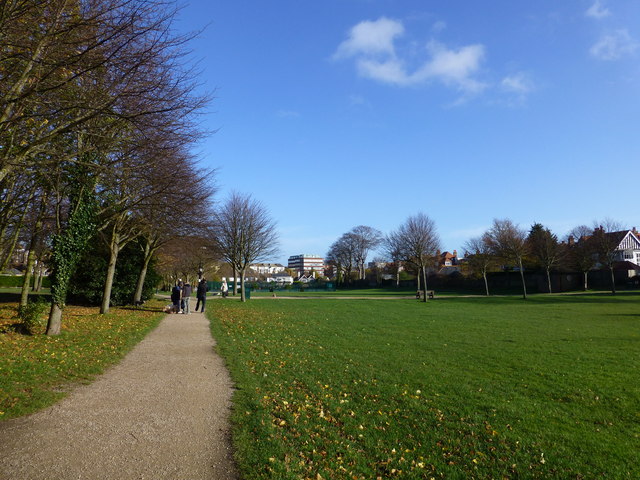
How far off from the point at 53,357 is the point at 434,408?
7.54 meters

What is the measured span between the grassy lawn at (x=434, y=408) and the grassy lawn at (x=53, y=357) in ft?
8.72

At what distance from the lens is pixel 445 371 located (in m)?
8.54

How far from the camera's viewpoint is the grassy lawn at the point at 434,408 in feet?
14.2

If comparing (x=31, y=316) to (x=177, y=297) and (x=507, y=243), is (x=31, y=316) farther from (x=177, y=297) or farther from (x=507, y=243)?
(x=507, y=243)

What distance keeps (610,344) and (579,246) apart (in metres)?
45.0

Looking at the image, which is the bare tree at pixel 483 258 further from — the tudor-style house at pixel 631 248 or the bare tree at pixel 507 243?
the tudor-style house at pixel 631 248

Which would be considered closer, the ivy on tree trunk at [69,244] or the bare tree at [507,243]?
the ivy on tree trunk at [69,244]

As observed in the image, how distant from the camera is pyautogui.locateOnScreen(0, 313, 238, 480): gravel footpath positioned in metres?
3.85

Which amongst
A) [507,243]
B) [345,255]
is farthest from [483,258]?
[345,255]

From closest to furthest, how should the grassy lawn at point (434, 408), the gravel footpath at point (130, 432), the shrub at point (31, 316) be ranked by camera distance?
the gravel footpath at point (130, 432) < the grassy lawn at point (434, 408) < the shrub at point (31, 316)

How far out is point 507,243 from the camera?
144 feet

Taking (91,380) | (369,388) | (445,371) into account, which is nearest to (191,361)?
(91,380)

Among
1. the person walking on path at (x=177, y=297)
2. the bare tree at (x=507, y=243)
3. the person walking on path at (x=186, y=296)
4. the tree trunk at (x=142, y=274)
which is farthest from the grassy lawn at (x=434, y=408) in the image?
the bare tree at (x=507, y=243)

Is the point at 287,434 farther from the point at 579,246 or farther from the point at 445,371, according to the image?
the point at 579,246
